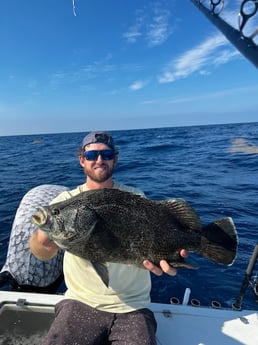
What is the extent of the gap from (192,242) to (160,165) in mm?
17332

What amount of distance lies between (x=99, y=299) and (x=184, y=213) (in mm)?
1321

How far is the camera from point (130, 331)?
301 centimetres

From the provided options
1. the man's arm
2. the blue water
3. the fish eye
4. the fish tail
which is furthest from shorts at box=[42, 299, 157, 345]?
the blue water

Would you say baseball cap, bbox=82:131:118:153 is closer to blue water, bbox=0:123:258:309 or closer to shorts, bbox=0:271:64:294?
shorts, bbox=0:271:64:294

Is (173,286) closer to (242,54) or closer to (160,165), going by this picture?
(242,54)

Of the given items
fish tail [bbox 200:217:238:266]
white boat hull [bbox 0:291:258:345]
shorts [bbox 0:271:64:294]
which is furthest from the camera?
shorts [bbox 0:271:64:294]

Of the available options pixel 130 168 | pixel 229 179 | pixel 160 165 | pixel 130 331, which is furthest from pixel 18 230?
pixel 160 165

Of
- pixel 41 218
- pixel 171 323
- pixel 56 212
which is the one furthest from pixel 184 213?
pixel 171 323

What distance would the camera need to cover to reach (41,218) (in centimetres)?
241

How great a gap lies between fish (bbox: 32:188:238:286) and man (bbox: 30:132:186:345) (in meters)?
0.52

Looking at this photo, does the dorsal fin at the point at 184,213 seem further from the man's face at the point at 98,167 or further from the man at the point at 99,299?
the man's face at the point at 98,167

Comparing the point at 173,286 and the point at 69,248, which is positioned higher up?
the point at 69,248

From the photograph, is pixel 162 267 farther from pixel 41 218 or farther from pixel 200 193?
pixel 200 193

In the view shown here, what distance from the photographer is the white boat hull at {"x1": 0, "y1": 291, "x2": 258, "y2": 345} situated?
3.28 metres
